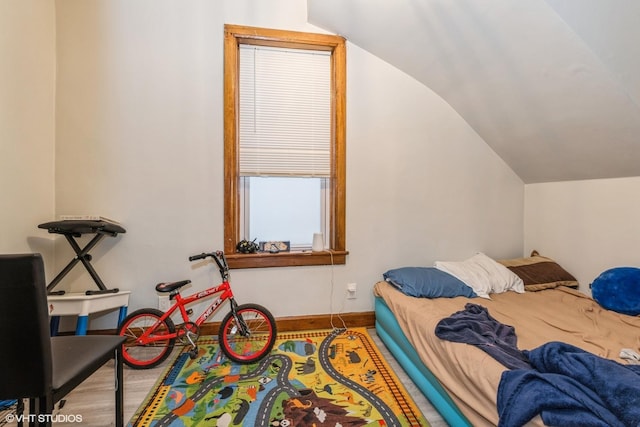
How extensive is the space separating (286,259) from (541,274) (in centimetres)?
230

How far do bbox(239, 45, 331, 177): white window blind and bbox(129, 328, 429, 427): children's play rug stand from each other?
1526mm

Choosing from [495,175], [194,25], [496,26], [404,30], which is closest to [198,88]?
[194,25]

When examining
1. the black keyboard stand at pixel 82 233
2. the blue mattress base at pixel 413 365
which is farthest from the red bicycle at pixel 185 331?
the blue mattress base at pixel 413 365

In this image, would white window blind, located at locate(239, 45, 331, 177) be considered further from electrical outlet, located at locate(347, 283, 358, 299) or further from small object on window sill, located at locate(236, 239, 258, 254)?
electrical outlet, located at locate(347, 283, 358, 299)

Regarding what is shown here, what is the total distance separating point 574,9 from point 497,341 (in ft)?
5.71

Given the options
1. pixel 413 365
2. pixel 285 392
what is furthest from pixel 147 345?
pixel 413 365

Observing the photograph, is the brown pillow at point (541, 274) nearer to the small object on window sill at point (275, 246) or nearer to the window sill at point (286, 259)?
the window sill at point (286, 259)

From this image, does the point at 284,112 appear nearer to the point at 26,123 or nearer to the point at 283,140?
the point at 283,140

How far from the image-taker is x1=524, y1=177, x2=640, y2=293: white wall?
2043 mm

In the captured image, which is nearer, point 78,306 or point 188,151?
point 78,306

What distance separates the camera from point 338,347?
216cm

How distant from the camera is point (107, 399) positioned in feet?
5.24

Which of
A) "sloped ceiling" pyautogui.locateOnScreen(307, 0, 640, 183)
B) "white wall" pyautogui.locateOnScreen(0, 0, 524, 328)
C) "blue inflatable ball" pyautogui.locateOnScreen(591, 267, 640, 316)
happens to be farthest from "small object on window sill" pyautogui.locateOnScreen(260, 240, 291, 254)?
"blue inflatable ball" pyautogui.locateOnScreen(591, 267, 640, 316)

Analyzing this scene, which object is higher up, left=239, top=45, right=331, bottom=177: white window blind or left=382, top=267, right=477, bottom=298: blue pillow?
left=239, top=45, right=331, bottom=177: white window blind
